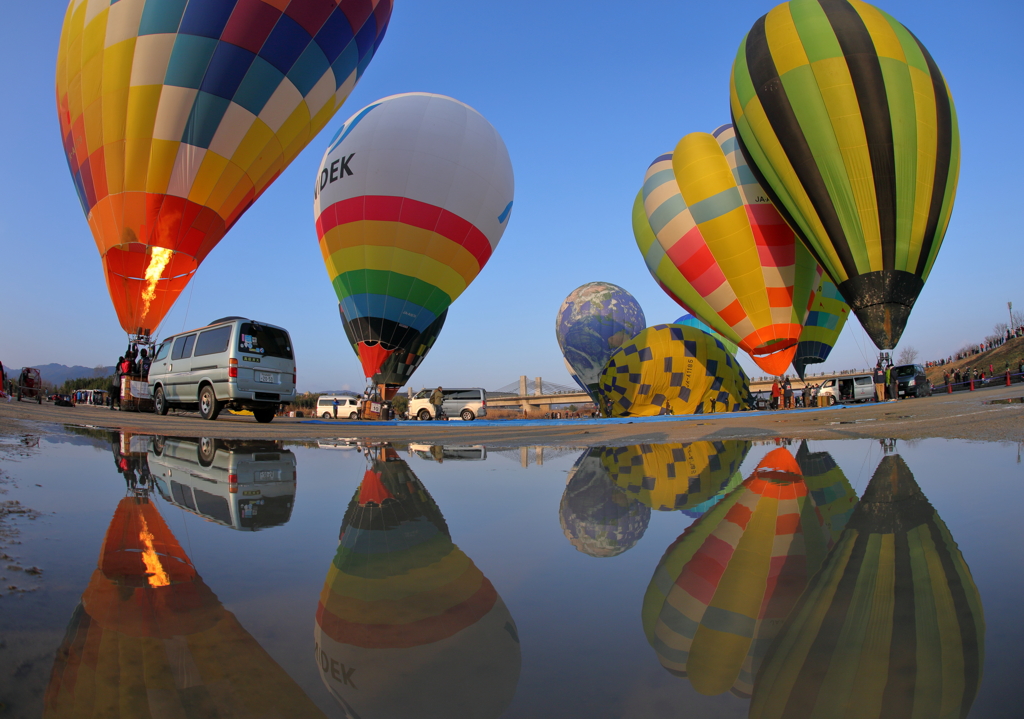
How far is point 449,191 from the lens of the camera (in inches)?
599

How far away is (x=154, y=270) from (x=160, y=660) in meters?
13.4

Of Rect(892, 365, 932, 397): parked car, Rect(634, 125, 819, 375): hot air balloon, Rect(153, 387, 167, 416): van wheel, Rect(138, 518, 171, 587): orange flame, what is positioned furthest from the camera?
Rect(892, 365, 932, 397): parked car

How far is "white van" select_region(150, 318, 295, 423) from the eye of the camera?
9.38 m

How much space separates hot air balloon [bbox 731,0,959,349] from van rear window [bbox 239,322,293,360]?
13200mm

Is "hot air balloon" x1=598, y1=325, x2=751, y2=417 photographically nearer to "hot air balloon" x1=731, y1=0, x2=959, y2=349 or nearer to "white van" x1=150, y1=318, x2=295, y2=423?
"hot air balloon" x1=731, y1=0, x2=959, y2=349

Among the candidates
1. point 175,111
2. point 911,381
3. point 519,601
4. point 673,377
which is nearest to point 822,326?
point 911,381

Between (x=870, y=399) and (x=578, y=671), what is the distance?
978 inches

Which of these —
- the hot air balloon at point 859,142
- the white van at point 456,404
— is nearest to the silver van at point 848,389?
the hot air balloon at point 859,142

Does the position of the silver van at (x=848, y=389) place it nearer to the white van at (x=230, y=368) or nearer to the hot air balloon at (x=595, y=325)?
the hot air balloon at (x=595, y=325)

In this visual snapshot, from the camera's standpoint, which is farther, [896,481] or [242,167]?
[242,167]

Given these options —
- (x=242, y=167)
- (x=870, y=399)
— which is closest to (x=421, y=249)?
(x=242, y=167)

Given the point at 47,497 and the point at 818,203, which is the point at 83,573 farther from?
the point at 818,203

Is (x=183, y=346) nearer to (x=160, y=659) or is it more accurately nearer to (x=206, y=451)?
(x=206, y=451)

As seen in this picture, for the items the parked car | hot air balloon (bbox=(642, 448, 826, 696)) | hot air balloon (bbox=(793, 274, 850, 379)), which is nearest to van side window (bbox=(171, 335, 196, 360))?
hot air balloon (bbox=(642, 448, 826, 696))
